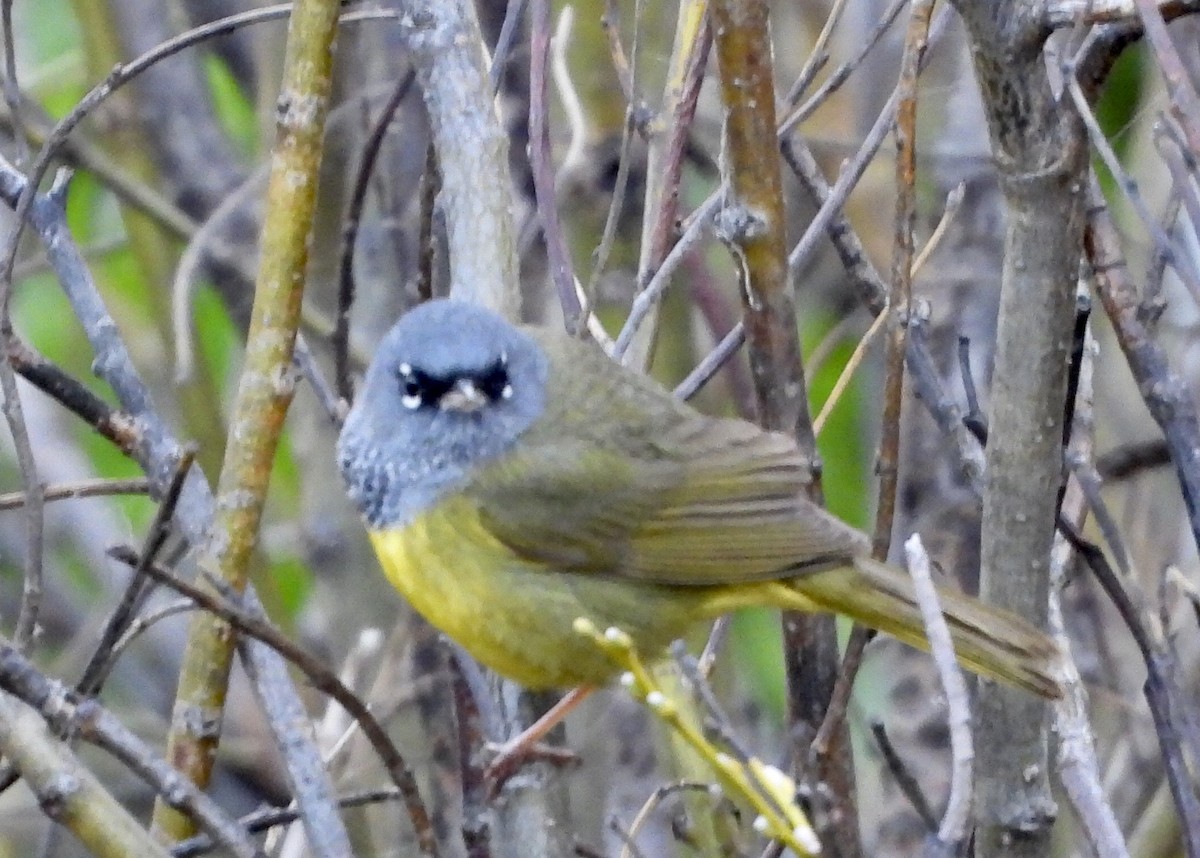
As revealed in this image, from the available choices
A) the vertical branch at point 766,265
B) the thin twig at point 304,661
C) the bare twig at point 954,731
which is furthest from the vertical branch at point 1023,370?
the thin twig at point 304,661

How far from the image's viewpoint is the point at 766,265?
2.07 metres

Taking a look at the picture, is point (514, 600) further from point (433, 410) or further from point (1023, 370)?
point (1023, 370)

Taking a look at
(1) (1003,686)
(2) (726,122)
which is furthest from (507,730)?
(2) (726,122)

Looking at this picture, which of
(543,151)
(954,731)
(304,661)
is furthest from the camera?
(543,151)

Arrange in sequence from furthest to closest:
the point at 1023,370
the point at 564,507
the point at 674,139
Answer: the point at 564,507
the point at 674,139
the point at 1023,370

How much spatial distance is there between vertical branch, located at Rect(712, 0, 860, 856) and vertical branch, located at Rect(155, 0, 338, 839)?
619mm

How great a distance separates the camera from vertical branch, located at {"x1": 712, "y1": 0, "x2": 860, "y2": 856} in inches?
76.9

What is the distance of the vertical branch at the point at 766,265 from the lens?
1954mm

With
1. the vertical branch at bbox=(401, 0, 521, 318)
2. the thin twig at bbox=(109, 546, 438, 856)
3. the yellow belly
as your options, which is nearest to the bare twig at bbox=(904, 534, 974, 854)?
the thin twig at bbox=(109, 546, 438, 856)

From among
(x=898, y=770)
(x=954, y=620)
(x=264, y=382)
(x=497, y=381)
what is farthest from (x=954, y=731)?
(x=497, y=381)

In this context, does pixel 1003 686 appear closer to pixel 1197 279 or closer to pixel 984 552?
pixel 984 552

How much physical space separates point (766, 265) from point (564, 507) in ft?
2.87

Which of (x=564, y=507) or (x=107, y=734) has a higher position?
(x=564, y=507)

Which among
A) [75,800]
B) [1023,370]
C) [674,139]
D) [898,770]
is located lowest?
[898,770]
